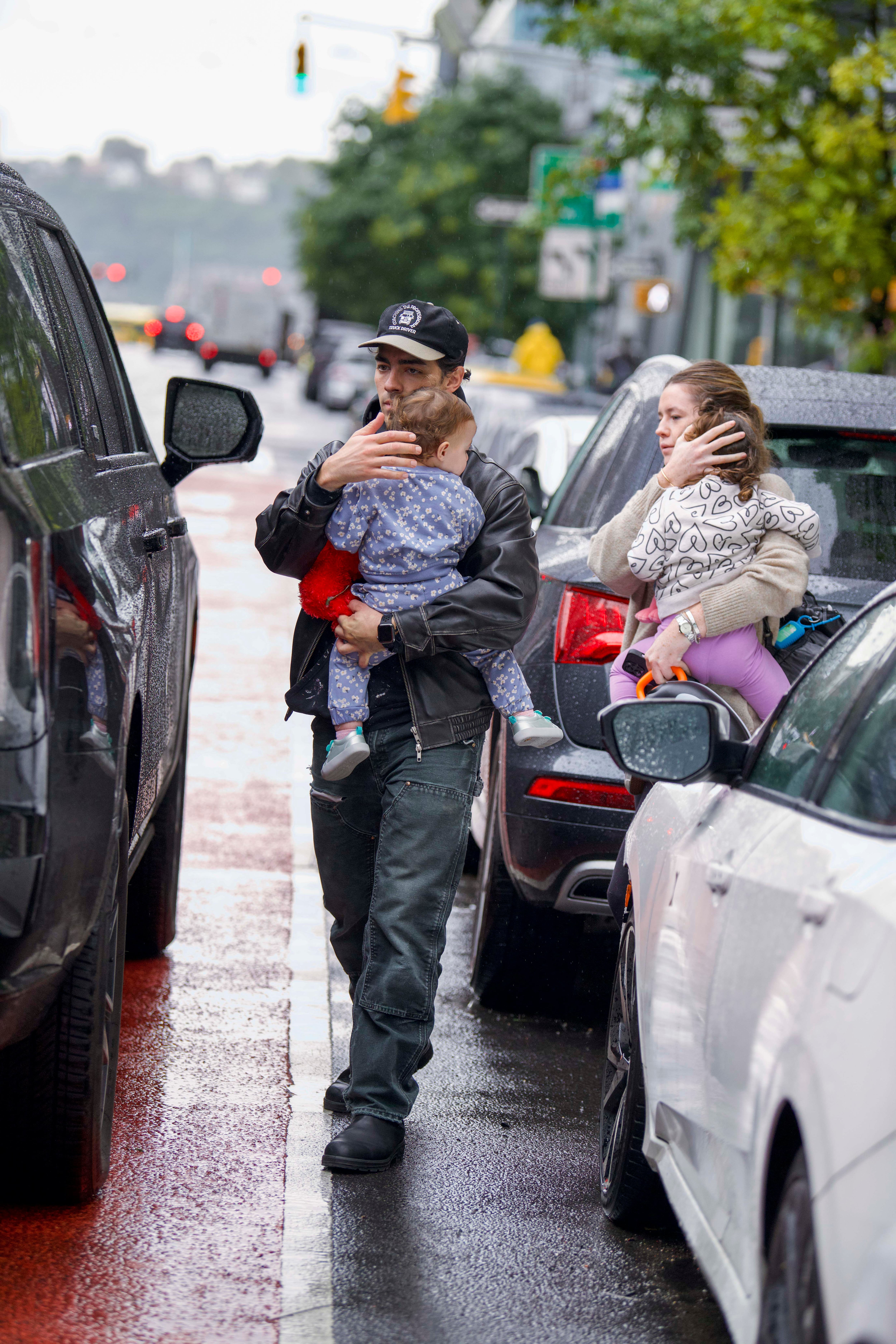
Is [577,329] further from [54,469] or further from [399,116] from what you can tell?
[54,469]

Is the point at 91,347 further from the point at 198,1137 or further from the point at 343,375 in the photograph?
the point at 343,375

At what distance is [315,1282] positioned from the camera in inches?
145

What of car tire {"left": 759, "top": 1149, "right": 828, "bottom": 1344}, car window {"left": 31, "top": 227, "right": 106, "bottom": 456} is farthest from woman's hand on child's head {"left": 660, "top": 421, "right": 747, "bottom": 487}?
car tire {"left": 759, "top": 1149, "right": 828, "bottom": 1344}

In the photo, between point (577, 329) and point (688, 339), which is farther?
point (577, 329)

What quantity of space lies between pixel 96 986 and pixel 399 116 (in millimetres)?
24919

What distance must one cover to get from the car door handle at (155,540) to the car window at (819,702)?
5.83ft

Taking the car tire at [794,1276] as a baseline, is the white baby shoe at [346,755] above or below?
above

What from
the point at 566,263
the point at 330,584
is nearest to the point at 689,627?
the point at 330,584

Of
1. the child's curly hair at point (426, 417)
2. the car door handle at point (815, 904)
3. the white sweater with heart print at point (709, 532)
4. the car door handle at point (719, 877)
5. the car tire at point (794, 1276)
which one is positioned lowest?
the car tire at point (794, 1276)

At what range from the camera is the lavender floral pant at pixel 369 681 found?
170 inches

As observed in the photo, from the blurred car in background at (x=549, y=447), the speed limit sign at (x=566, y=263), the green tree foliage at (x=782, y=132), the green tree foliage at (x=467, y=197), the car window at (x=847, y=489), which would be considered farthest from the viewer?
the green tree foliage at (x=467, y=197)

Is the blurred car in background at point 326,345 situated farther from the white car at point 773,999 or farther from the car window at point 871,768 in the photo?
the car window at point 871,768

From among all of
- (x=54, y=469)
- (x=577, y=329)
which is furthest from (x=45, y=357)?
(x=577, y=329)

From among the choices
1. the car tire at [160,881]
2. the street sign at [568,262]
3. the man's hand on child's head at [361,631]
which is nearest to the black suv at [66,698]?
the man's hand on child's head at [361,631]
